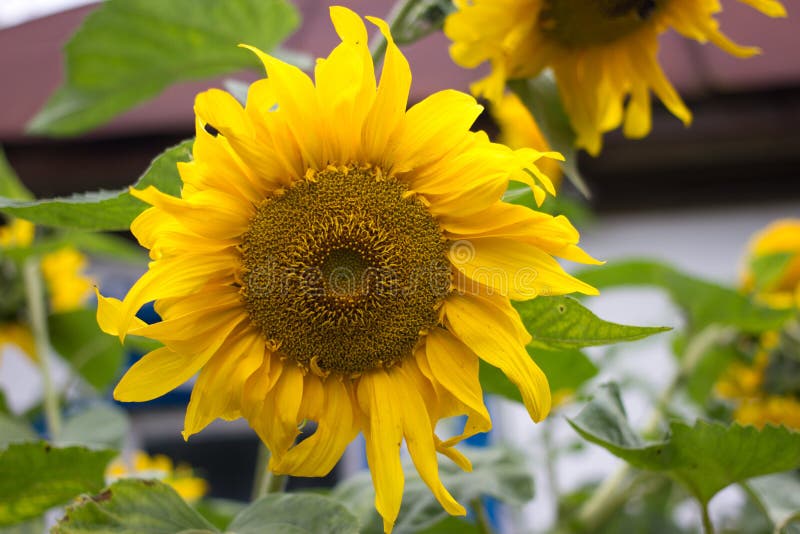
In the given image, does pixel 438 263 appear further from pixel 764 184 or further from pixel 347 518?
pixel 764 184

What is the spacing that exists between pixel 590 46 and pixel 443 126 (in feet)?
1.02

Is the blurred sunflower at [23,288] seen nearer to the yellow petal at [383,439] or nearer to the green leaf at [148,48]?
the green leaf at [148,48]

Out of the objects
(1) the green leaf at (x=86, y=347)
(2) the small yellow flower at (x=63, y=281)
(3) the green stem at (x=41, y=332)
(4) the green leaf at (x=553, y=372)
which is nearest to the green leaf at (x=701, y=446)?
(4) the green leaf at (x=553, y=372)

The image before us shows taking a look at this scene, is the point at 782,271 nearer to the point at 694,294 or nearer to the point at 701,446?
the point at 694,294

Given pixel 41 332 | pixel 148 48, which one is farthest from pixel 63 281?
pixel 148 48

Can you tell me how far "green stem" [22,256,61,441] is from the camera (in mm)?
930

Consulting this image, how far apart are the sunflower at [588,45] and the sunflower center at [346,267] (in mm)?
181

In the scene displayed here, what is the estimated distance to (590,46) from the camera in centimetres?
75

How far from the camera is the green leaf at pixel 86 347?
1.13 metres

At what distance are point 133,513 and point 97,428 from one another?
0.39 metres

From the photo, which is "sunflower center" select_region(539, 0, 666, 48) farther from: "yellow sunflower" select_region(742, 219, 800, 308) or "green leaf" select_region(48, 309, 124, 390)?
"green leaf" select_region(48, 309, 124, 390)

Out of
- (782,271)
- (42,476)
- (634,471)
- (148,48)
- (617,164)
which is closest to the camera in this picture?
(42,476)

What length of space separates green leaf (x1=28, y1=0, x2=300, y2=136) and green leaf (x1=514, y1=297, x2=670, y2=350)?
1.38ft

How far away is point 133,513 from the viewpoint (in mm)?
540
